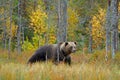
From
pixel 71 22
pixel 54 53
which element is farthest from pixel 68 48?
pixel 71 22

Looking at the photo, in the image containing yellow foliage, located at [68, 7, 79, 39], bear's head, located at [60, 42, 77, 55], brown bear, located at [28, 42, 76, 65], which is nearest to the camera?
brown bear, located at [28, 42, 76, 65]

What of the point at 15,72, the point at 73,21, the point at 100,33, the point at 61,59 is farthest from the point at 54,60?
the point at 73,21

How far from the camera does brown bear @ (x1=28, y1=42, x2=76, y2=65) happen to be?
13773mm

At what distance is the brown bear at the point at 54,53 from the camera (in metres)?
13.8

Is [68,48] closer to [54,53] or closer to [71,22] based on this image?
[54,53]

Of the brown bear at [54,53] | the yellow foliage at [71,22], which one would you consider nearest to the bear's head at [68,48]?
the brown bear at [54,53]

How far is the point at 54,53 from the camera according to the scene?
13898mm

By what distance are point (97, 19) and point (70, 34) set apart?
364 cm

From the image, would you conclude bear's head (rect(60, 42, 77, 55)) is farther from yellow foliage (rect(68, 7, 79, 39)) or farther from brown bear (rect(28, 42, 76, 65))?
yellow foliage (rect(68, 7, 79, 39))

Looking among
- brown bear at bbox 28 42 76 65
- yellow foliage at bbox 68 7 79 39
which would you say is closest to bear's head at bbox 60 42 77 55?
brown bear at bbox 28 42 76 65

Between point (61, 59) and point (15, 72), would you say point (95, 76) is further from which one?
point (61, 59)

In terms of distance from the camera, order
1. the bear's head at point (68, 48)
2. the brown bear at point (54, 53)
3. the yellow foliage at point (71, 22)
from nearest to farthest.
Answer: the brown bear at point (54, 53) → the bear's head at point (68, 48) → the yellow foliage at point (71, 22)

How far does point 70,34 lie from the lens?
41.6 meters

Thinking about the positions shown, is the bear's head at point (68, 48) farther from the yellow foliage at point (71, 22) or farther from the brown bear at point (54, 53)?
the yellow foliage at point (71, 22)
